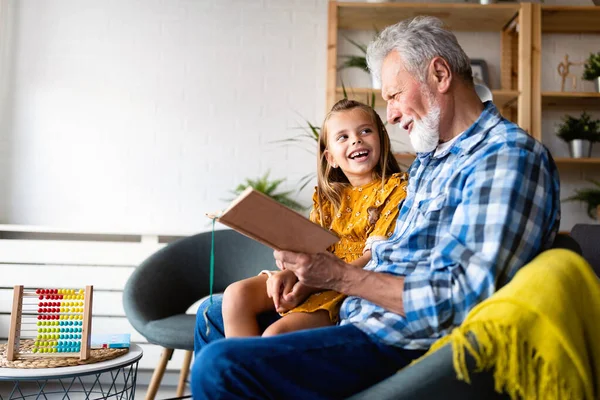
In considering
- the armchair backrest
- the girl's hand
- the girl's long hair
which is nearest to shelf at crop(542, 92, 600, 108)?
the armchair backrest

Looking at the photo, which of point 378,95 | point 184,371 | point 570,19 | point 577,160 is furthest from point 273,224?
point 570,19

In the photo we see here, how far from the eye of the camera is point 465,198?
128cm

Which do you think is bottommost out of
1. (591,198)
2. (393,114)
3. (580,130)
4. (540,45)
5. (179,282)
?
(179,282)

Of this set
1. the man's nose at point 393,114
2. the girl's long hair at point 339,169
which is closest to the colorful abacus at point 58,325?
the girl's long hair at point 339,169

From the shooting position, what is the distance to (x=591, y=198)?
3.52m

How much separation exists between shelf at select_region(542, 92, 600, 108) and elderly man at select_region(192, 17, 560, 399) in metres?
2.20

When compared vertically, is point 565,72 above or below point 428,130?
above

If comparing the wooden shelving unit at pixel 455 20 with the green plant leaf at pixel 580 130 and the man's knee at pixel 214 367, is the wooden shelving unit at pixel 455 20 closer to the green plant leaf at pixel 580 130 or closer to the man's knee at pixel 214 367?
the green plant leaf at pixel 580 130

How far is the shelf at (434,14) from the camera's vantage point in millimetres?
3377

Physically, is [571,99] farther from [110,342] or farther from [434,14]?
[110,342]

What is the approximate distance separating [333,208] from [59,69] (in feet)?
8.30

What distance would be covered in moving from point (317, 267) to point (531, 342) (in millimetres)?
464

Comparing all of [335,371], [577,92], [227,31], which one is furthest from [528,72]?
[335,371]

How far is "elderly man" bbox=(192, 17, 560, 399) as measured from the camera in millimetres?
1157
